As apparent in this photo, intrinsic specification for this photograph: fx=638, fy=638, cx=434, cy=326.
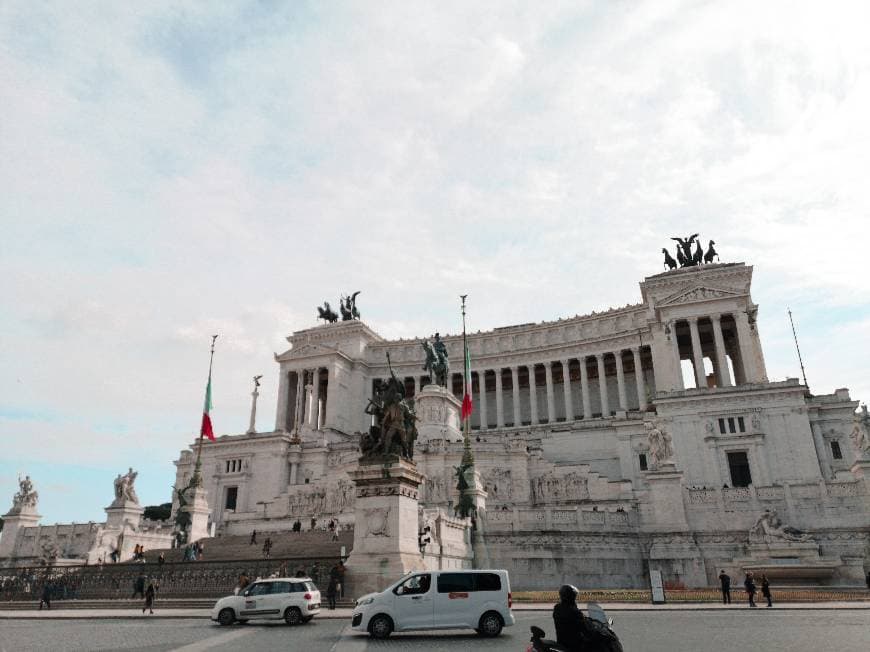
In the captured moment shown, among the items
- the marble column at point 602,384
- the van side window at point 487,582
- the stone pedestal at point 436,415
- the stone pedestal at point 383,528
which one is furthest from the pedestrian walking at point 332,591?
the marble column at point 602,384

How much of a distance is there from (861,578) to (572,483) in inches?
826

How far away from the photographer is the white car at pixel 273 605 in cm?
1741

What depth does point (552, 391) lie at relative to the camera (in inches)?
3354

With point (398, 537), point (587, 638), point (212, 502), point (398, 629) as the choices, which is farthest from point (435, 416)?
point (587, 638)

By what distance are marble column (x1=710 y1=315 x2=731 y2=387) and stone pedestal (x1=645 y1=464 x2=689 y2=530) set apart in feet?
99.8

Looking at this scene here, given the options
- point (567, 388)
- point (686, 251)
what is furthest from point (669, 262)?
point (567, 388)

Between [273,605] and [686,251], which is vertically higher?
[686,251]

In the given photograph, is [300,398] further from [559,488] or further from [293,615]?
[293,615]

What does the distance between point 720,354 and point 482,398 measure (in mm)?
32512

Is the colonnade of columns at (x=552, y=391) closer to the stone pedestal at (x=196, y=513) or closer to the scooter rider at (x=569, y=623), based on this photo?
the stone pedestal at (x=196, y=513)

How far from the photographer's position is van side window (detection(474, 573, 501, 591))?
1477 centimetres

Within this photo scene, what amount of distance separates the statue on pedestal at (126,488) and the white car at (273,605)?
3476 cm

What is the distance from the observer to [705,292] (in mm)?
68312

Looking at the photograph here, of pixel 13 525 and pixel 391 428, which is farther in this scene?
pixel 13 525
